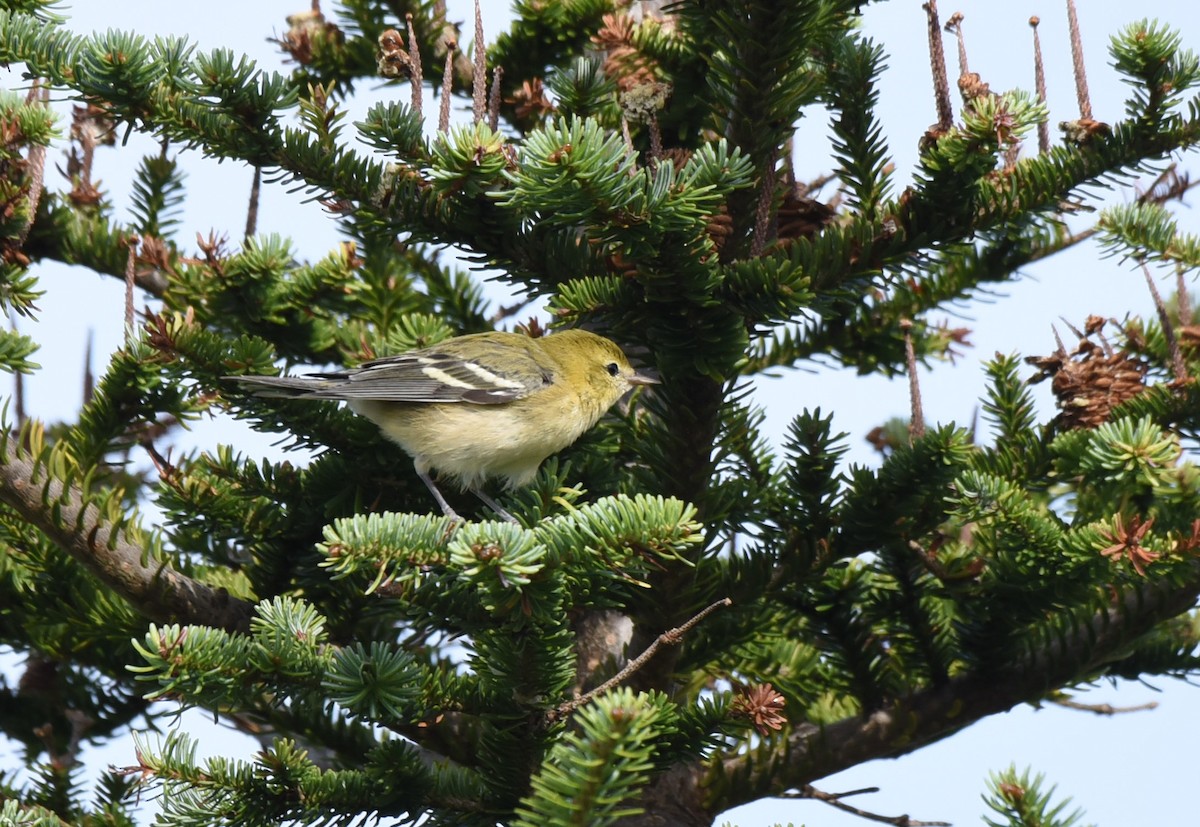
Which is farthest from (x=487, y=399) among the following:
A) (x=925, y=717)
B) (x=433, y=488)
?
(x=925, y=717)

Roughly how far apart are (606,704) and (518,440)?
8.23ft

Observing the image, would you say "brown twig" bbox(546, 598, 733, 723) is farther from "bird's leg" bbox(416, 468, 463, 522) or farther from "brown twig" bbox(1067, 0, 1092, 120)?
"brown twig" bbox(1067, 0, 1092, 120)

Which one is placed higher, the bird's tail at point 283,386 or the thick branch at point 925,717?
the bird's tail at point 283,386

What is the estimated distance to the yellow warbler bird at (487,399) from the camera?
4176 millimetres

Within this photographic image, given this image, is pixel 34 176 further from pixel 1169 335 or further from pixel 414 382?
pixel 1169 335

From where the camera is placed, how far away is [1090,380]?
3795mm

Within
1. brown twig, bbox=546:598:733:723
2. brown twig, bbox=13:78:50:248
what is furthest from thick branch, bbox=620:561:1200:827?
brown twig, bbox=13:78:50:248

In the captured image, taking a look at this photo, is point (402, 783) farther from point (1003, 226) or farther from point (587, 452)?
point (1003, 226)

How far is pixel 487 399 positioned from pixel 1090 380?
2.09 m

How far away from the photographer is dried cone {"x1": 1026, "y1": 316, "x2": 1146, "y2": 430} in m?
3.74

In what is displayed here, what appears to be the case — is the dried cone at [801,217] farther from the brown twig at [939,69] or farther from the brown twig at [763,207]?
the brown twig at [939,69]

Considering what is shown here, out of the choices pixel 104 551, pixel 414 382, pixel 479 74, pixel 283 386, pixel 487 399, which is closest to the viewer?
pixel 479 74

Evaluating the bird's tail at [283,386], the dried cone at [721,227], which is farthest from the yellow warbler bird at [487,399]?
the dried cone at [721,227]

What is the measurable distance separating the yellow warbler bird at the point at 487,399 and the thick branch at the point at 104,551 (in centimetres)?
89
